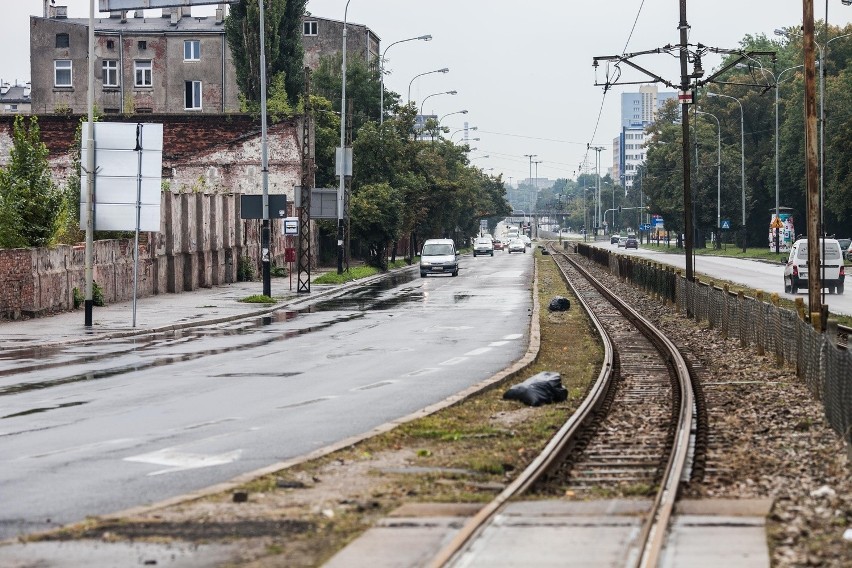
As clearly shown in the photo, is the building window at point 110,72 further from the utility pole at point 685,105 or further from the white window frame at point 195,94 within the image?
the utility pole at point 685,105

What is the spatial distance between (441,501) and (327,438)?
13.4ft

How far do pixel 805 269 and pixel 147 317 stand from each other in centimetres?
2250

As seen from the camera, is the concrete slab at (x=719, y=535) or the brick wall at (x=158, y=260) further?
the brick wall at (x=158, y=260)

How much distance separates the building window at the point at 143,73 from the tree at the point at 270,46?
17277 millimetres

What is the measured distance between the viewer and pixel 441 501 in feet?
34.3

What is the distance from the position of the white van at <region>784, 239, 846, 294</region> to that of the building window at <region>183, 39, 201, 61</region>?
6342 centimetres

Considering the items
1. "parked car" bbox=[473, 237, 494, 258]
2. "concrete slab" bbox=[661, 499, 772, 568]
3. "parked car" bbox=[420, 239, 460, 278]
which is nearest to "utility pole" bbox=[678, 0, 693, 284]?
"parked car" bbox=[420, 239, 460, 278]

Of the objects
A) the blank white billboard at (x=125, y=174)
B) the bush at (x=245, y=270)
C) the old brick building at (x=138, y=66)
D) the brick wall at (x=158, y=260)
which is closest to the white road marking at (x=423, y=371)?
the blank white billboard at (x=125, y=174)

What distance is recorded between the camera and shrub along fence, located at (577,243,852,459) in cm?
1441

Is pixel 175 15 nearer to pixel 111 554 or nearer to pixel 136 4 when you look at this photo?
pixel 136 4

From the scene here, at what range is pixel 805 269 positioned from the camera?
150 feet

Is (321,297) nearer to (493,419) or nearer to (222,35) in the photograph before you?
(493,419)

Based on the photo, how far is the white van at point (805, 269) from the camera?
45.6m

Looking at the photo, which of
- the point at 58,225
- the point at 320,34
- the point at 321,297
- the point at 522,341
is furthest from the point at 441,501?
the point at 320,34
